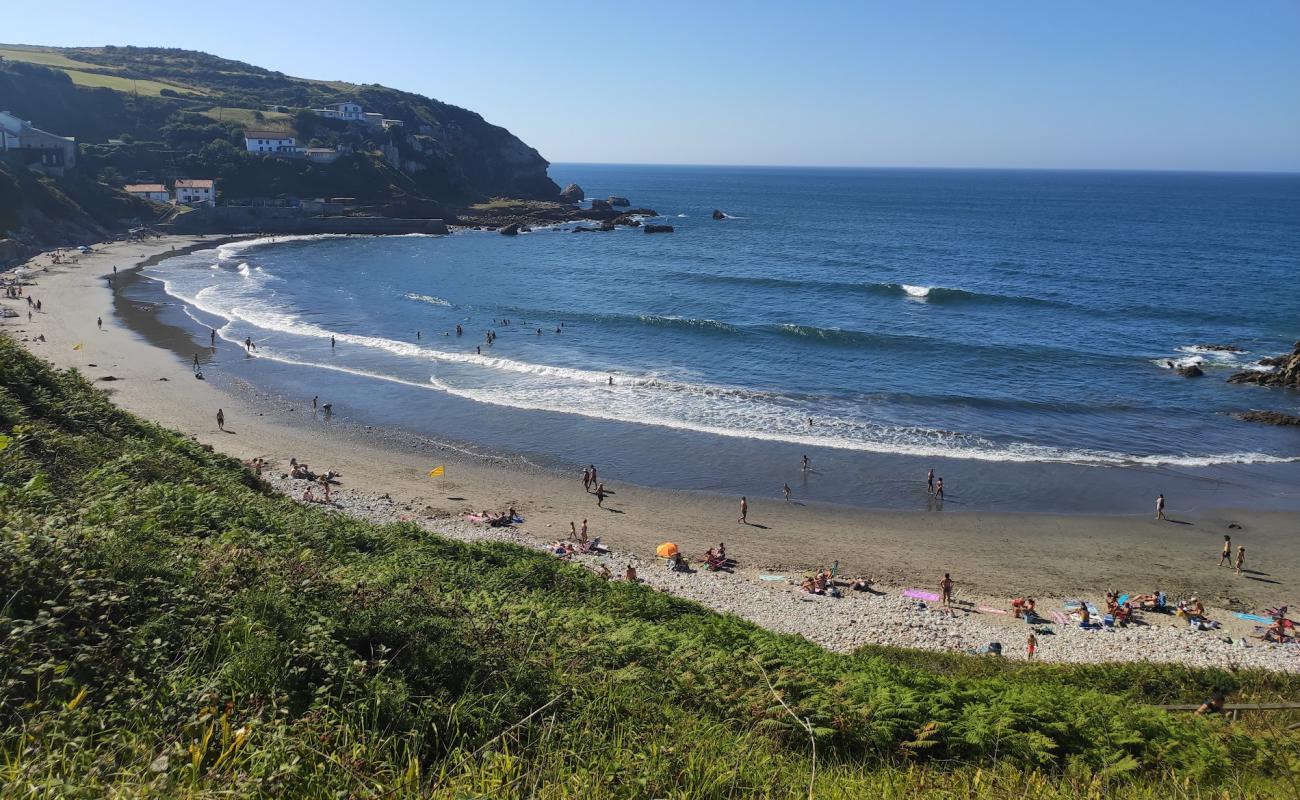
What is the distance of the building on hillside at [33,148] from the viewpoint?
77.9 metres

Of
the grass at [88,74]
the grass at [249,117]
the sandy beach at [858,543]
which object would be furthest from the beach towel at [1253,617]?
the grass at [88,74]

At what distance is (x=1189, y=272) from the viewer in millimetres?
69188

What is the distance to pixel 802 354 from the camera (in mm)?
42969

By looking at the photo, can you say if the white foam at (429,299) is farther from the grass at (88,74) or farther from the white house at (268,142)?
the grass at (88,74)

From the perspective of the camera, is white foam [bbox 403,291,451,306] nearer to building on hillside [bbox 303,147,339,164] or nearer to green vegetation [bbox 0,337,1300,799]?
green vegetation [bbox 0,337,1300,799]

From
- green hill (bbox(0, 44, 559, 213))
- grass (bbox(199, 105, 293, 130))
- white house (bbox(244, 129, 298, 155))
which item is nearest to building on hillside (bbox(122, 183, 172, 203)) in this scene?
green hill (bbox(0, 44, 559, 213))

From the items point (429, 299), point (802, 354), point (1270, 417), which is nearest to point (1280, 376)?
point (1270, 417)

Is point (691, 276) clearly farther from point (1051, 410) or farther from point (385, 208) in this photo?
point (385, 208)

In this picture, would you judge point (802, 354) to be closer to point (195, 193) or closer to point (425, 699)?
point (425, 699)

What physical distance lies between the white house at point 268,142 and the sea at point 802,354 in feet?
81.4

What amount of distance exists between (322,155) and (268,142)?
665 cm

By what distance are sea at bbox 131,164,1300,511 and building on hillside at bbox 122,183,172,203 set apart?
15.7 metres

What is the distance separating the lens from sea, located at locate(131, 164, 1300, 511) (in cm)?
2864

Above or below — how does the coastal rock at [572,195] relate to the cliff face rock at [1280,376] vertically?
above
